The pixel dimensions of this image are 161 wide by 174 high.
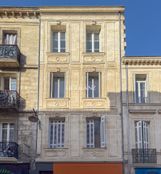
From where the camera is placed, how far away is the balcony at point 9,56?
23.7 m

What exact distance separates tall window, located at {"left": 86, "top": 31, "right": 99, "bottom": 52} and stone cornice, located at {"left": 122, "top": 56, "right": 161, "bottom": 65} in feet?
6.47

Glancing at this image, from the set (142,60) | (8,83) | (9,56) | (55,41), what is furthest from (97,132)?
(9,56)

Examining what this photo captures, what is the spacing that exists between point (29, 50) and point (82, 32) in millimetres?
3119

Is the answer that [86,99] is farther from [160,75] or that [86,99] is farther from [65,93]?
[160,75]

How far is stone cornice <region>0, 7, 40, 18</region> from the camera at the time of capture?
2517 centimetres

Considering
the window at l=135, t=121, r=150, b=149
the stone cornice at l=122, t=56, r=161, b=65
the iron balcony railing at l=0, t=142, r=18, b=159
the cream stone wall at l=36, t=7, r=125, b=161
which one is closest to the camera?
the iron balcony railing at l=0, t=142, r=18, b=159

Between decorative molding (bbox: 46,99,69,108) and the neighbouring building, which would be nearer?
the neighbouring building

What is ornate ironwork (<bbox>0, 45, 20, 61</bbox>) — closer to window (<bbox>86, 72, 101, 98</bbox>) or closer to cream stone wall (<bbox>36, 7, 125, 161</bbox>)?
cream stone wall (<bbox>36, 7, 125, 161</bbox>)

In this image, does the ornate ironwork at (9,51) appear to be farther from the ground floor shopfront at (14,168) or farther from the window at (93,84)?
the ground floor shopfront at (14,168)

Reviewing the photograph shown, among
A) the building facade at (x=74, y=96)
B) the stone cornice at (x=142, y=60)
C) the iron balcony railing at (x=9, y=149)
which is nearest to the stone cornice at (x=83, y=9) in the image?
the building facade at (x=74, y=96)

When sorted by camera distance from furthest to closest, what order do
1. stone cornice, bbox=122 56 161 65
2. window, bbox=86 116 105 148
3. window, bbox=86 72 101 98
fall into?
window, bbox=86 72 101 98, stone cornice, bbox=122 56 161 65, window, bbox=86 116 105 148

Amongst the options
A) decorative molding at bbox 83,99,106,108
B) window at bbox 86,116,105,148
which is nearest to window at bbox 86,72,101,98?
decorative molding at bbox 83,99,106,108

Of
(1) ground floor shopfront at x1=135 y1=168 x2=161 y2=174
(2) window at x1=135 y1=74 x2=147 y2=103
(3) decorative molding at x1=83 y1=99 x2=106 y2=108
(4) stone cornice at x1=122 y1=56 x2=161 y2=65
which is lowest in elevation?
(1) ground floor shopfront at x1=135 y1=168 x2=161 y2=174

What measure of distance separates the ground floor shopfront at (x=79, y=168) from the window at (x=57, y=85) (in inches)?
150
